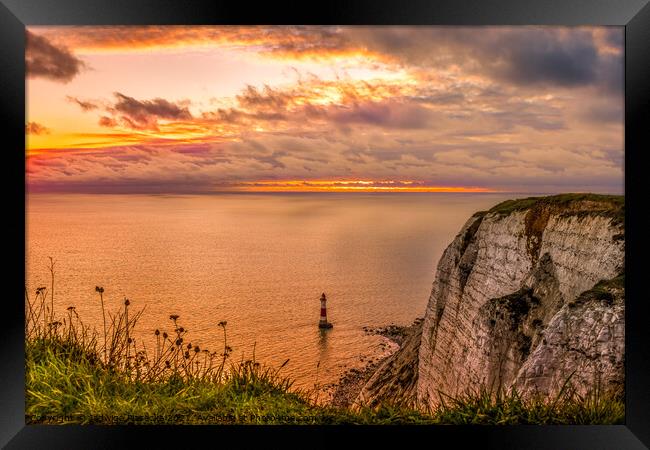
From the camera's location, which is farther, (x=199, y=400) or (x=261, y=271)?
(x=261, y=271)

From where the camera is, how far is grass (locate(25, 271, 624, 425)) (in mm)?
5691

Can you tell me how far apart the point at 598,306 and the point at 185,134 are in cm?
795

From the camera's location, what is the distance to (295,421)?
5.89 m

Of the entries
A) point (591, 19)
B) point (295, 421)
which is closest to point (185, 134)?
point (295, 421)

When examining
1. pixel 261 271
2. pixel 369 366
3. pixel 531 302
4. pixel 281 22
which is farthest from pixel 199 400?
pixel 261 271

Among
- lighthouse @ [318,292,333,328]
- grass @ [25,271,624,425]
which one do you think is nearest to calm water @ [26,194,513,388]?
lighthouse @ [318,292,333,328]

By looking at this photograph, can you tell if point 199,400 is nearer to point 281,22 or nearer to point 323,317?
point 281,22

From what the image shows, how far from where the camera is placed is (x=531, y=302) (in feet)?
32.7

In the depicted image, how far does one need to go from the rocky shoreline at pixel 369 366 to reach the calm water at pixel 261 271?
354 millimetres

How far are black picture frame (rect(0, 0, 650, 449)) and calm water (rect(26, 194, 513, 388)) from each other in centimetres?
717

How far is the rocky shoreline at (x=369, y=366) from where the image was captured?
18141 millimetres

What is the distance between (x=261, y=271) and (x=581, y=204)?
52.8ft

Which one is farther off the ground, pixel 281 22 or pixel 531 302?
pixel 281 22

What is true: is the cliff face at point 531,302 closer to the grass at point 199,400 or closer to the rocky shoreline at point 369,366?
the grass at point 199,400
